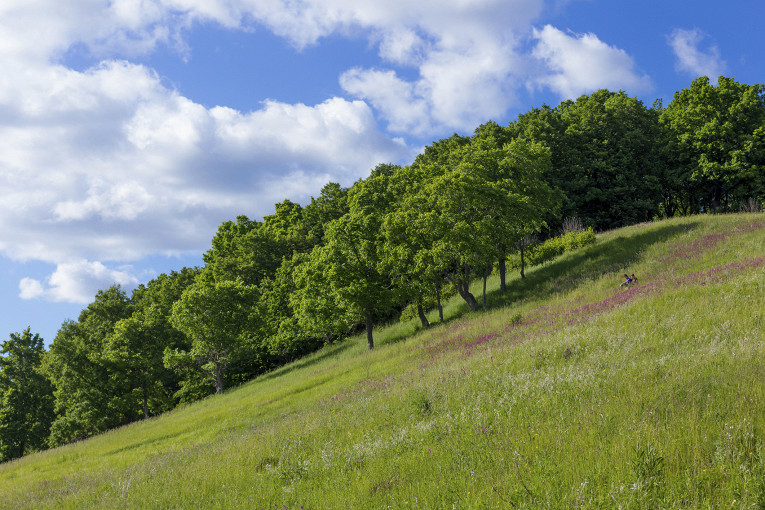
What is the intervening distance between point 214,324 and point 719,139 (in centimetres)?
6161

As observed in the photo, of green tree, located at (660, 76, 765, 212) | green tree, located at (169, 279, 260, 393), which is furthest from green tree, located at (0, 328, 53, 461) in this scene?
green tree, located at (660, 76, 765, 212)

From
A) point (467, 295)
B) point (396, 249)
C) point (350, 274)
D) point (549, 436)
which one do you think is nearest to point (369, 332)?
point (350, 274)

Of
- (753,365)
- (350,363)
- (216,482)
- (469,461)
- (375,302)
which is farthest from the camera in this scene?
(375,302)

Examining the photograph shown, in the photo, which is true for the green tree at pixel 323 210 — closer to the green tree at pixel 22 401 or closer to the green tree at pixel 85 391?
the green tree at pixel 85 391

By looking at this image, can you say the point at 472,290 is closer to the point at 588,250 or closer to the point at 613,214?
the point at 588,250

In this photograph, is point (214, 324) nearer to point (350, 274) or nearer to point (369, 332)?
point (350, 274)

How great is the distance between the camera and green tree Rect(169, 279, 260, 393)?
42.2m

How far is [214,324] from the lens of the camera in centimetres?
4212

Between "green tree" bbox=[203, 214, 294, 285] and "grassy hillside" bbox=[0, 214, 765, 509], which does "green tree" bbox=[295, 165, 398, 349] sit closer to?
"grassy hillside" bbox=[0, 214, 765, 509]

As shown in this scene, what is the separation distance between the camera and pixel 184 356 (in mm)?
41688

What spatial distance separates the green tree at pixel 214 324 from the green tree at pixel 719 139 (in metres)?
55.3

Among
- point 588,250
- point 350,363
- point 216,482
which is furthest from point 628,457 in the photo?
point 588,250

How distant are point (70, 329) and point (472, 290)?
5558 centimetres

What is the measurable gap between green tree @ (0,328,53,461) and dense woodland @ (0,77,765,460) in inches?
6.1
